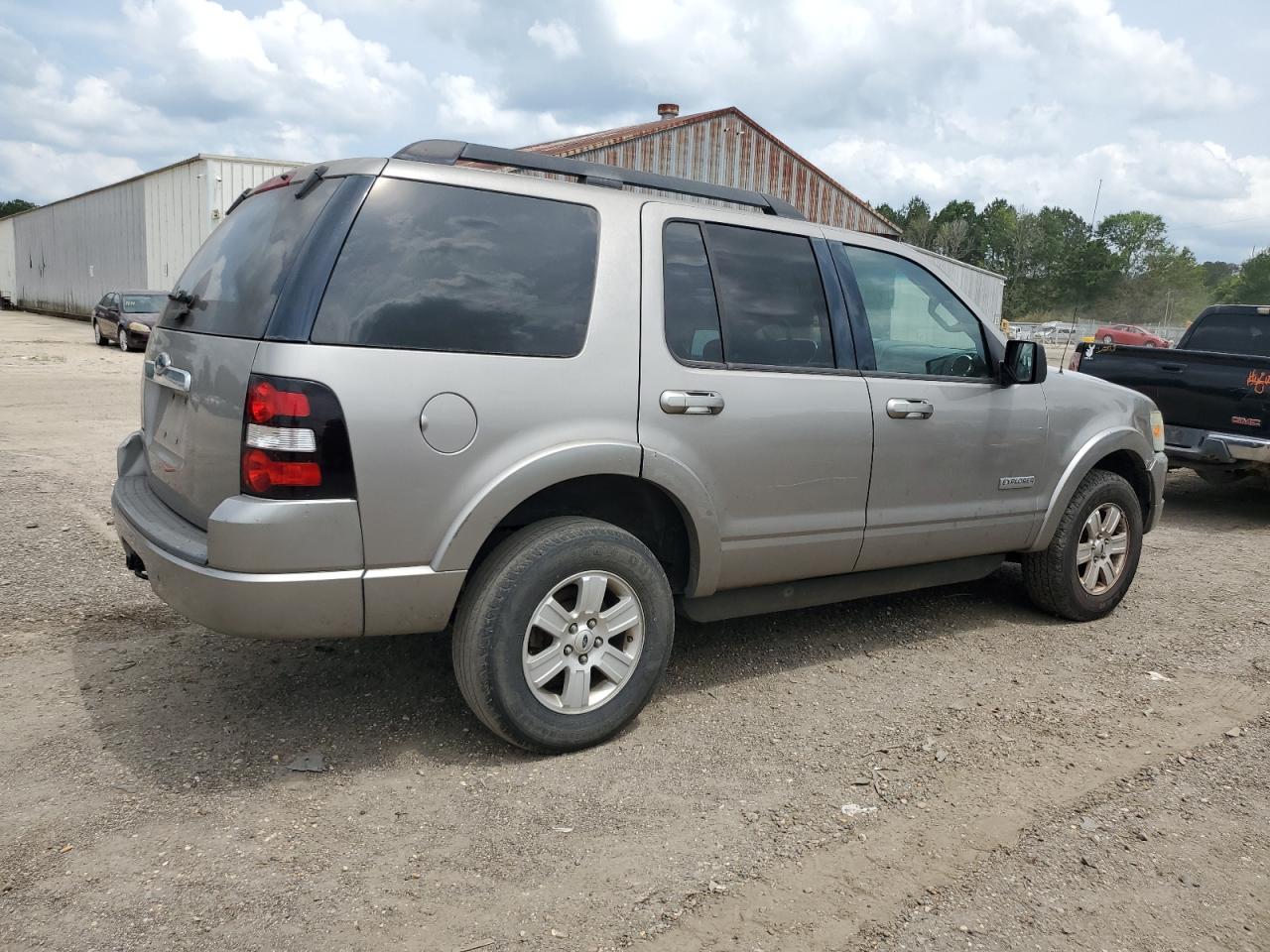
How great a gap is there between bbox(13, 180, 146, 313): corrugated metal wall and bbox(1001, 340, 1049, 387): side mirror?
94.3 ft

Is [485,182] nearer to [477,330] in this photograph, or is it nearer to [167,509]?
[477,330]

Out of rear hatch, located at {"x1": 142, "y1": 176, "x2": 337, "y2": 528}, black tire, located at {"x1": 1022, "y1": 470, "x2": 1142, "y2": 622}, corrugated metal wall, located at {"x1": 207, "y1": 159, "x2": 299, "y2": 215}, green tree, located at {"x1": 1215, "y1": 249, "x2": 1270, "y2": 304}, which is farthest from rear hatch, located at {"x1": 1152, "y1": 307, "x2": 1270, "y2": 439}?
green tree, located at {"x1": 1215, "y1": 249, "x2": 1270, "y2": 304}

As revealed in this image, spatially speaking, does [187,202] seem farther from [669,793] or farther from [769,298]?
[669,793]

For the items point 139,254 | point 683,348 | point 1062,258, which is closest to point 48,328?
point 139,254

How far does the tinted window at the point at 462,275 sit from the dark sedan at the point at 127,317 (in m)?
20.7

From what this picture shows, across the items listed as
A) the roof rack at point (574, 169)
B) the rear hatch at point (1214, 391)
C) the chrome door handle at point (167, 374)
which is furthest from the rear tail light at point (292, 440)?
the rear hatch at point (1214, 391)

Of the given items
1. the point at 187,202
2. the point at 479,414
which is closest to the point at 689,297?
the point at 479,414

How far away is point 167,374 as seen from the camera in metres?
3.48

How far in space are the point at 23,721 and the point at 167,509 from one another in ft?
3.01

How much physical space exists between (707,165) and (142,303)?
13755mm

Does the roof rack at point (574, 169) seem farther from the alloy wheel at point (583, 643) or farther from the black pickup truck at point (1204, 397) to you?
the black pickup truck at point (1204, 397)

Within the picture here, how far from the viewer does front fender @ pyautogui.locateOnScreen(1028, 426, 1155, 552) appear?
16.0 ft

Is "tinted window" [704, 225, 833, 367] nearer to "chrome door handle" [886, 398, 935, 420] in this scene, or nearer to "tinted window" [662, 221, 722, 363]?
"tinted window" [662, 221, 722, 363]

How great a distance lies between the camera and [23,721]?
3559 millimetres
